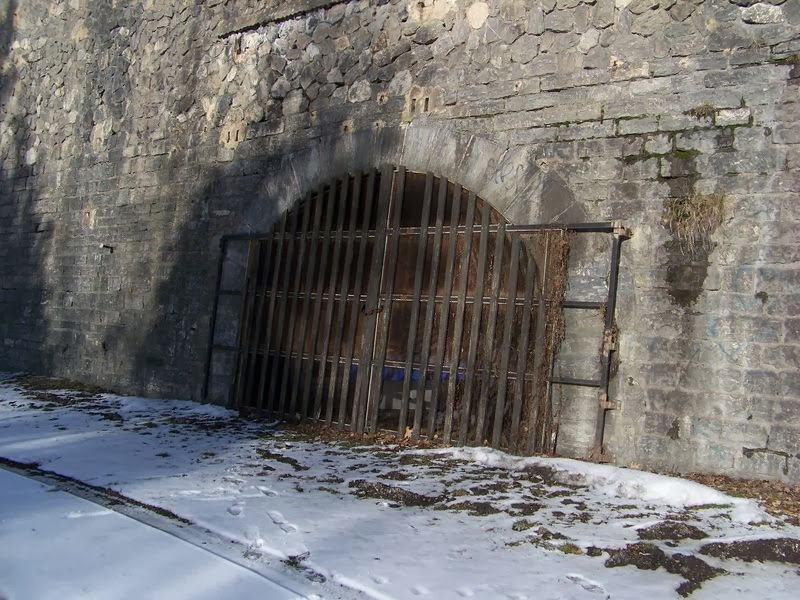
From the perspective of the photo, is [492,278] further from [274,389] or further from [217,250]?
[217,250]

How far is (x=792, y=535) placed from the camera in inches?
130

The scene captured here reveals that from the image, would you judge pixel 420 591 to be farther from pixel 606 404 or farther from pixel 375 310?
pixel 375 310

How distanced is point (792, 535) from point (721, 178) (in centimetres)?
234

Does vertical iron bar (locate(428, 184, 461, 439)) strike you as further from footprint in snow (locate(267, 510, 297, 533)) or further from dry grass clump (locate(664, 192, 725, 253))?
footprint in snow (locate(267, 510, 297, 533))

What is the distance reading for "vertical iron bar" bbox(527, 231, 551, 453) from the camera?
4965 mm

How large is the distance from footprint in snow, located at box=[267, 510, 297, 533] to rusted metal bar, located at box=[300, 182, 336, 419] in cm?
273

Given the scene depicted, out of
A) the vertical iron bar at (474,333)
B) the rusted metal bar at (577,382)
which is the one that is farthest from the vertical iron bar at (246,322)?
the rusted metal bar at (577,382)

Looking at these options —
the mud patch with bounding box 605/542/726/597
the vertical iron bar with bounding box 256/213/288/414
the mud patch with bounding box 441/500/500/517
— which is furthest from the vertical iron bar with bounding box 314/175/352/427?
the mud patch with bounding box 605/542/726/597

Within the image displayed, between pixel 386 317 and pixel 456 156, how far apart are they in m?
1.47

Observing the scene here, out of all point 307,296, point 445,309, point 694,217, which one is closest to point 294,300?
point 307,296

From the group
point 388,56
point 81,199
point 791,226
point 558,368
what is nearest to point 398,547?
point 558,368

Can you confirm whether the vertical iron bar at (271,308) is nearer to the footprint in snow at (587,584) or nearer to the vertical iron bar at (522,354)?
the vertical iron bar at (522,354)

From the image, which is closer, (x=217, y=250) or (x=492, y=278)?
(x=492, y=278)

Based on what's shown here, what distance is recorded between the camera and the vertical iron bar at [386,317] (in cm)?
586
